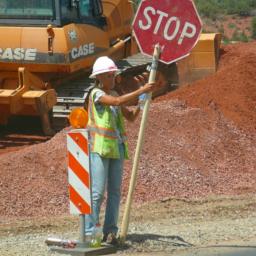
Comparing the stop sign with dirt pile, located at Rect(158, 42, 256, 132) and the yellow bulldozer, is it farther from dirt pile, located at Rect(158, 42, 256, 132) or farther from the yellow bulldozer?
the yellow bulldozer

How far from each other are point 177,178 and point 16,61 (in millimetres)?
5671

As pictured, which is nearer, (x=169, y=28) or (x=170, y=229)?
(x=169, y=28)

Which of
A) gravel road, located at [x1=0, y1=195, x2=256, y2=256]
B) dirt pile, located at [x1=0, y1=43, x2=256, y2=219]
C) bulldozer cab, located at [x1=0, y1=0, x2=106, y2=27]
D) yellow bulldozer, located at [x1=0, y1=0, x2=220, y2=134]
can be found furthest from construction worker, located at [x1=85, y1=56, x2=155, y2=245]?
bulldozer cab, located at [x1=0, y1=0, x2=106, y2=27]

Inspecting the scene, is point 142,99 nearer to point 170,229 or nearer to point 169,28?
point 169,28

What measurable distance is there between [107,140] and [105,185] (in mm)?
443

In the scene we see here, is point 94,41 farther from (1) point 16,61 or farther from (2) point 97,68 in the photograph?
(2) point 97,68

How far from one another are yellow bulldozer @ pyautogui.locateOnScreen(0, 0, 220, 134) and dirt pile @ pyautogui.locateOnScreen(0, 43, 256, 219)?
1.97 m

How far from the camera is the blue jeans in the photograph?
8664mm

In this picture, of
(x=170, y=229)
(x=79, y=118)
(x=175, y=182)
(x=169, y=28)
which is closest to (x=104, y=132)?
(x=79, y=118)

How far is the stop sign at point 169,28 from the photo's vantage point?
30.4 feet

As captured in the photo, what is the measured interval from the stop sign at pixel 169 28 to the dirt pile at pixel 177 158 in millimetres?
3041

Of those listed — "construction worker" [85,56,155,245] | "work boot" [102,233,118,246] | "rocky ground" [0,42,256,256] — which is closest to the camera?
"construction worker" [85,56,155,245]

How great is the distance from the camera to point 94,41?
18000mm

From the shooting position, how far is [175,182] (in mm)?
12422
